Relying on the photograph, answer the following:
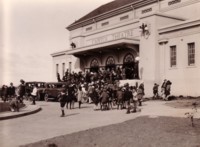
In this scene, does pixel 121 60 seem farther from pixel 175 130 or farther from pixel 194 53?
pixel 175 130

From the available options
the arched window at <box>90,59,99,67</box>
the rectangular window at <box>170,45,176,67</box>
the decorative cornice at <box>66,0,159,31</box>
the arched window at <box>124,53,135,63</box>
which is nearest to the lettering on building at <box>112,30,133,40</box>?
the arched window at <box>124,53,135,63</box>

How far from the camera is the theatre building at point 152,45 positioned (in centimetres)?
2606

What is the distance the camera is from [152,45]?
94.9 feet

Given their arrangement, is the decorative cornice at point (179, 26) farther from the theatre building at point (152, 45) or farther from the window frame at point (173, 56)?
the window frame at point (173, 56)

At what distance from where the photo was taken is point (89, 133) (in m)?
11.4

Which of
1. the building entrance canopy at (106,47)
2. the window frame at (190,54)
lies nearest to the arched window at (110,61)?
the building entrance canopy at (106,47)

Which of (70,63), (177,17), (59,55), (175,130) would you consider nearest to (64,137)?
(175,130)

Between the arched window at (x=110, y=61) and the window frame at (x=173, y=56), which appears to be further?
the arched window at (x=110, y=61)

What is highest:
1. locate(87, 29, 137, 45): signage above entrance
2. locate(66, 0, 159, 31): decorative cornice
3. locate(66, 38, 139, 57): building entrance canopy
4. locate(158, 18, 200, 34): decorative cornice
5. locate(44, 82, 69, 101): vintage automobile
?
locate(66, 0, 159, 31): decorative cornice

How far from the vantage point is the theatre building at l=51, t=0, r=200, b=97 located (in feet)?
85.5

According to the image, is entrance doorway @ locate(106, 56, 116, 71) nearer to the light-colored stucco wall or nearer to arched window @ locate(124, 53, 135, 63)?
arched window @ locate(124, 53, 135, 63)

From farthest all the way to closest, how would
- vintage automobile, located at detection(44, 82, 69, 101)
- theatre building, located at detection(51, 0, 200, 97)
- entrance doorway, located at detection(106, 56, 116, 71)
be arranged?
entrance doorway, located at detection(106, 56, 116, 71)
vintage automobile, located at detection(44, 82, 69, 101)
theatre building, located at detection(51, 0, 200, 97)

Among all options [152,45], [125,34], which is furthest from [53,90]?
[125,34]

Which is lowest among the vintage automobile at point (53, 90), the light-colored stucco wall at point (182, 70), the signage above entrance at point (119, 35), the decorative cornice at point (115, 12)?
the vintage automobile at point (53, 90)
